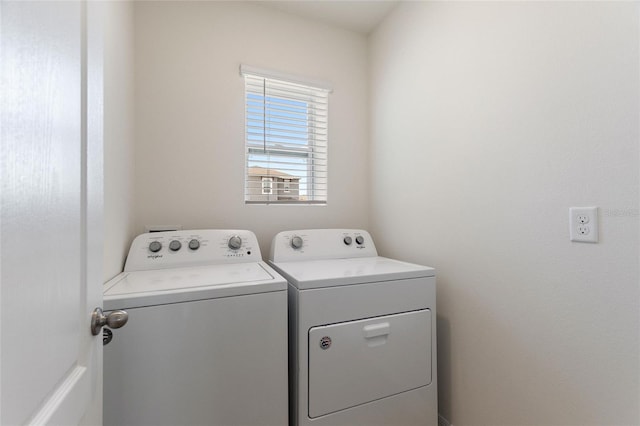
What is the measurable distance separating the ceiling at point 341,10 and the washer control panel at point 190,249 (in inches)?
62.4

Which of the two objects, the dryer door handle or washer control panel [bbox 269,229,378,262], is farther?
washer control panel [bbox 269,229,378,262]

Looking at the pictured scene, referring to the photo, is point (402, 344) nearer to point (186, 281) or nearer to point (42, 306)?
point (186, 281)

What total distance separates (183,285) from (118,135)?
30.8 inches

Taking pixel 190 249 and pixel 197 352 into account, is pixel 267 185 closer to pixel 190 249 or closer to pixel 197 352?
pixel 190 249

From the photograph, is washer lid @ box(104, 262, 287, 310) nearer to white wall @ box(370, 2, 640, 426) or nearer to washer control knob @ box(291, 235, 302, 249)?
washer control knob @ box(291, 235, 302, 249)

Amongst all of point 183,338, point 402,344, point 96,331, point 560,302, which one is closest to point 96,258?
point 96,331

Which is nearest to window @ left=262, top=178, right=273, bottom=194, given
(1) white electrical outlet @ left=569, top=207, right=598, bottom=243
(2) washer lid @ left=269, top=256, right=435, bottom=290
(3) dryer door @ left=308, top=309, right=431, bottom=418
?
(2) washer lid @ left=269, top=256, right=435, bottom=290

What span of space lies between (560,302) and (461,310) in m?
0.46

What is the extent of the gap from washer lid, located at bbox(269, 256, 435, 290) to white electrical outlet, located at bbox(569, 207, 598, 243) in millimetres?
574

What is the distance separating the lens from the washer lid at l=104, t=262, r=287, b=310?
94cm

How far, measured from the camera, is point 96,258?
70cm

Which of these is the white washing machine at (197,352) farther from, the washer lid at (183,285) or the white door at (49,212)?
the white door at (49,212)

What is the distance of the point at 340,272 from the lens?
1.34 metres

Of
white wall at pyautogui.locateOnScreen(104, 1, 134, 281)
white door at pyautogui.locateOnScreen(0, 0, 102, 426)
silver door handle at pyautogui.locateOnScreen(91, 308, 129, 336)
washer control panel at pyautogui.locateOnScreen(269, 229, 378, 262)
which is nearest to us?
white door at pyautogui.locateOnScreen(0, 0, 102, 426)
